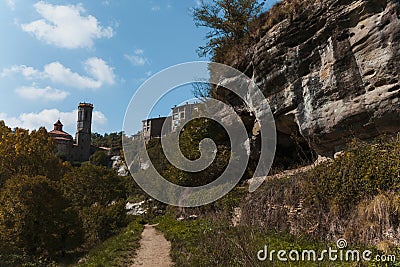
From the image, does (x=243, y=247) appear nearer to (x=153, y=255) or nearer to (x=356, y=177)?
(x=356, y=177)

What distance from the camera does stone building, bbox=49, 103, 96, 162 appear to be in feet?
234

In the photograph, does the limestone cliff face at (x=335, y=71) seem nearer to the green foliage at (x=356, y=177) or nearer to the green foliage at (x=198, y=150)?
the green foliage at (x=356, y=177)

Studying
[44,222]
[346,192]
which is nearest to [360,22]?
[346,192]

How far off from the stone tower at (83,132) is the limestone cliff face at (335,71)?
6981cm

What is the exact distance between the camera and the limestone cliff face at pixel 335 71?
8422 mm

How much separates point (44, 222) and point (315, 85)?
11.3 meters

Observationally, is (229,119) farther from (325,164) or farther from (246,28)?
(325,164)

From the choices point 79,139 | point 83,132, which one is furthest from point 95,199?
point 83,132

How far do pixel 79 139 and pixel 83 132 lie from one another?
2.29 meters

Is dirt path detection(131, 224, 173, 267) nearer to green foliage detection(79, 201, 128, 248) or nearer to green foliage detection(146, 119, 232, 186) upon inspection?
green foliage detection(79, 201, 128, 248)

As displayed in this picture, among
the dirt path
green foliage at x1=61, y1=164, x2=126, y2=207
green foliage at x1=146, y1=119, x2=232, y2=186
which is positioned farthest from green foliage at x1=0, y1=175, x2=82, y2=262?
green foliage at x1=61, y1=164, x2=126, y2=207

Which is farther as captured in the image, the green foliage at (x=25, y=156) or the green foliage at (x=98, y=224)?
the green foliage at (x=25, y=156)

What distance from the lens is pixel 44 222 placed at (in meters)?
12.6

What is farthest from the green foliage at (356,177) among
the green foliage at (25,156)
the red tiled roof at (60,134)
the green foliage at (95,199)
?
the red tiled roof at (60,134)
